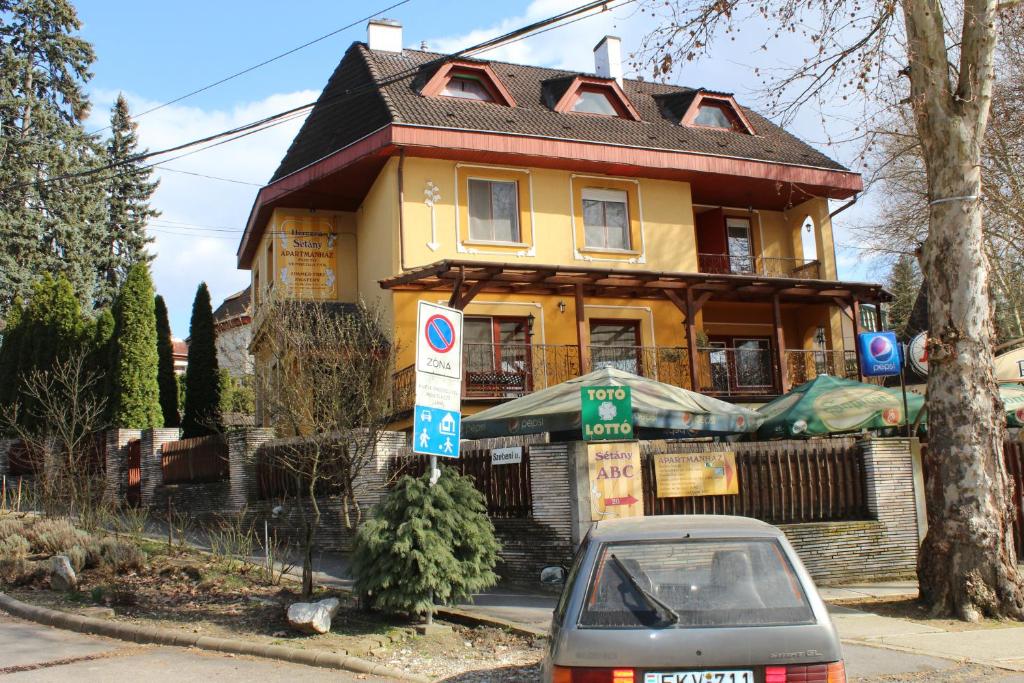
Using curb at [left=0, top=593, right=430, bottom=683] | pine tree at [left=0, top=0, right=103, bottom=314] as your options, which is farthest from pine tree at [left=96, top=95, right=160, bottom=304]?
curb at [left=0, top=593, right=430, bottom=683]

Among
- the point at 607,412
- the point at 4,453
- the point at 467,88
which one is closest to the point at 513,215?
the point at 467,88

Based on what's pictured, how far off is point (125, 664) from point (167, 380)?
20649mm

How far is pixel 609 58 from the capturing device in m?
27.3

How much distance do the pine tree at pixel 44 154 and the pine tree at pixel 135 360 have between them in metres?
11.5

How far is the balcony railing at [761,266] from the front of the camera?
980 inches

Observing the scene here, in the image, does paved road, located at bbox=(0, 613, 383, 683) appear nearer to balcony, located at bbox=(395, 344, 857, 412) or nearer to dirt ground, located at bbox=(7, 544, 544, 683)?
dirt ground, located at bbox=(7, 544, 544, 683)

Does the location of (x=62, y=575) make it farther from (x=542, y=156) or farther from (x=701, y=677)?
(x=542, y=156)

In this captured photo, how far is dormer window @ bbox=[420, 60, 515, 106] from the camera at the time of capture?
22609mm

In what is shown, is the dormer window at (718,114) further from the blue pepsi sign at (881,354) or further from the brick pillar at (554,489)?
the brick pillar at (554,489)

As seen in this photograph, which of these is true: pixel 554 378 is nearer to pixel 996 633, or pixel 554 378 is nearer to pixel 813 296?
pixel 813 296

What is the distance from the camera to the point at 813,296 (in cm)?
2264

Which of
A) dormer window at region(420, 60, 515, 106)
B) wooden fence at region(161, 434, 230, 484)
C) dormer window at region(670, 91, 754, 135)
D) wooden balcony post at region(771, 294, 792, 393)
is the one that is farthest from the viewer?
dormer window at region(670, 91, 754, 135)

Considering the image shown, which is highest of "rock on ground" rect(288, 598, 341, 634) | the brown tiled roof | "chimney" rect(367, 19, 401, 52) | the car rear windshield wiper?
"chimney" rect(367, 19, 401, 52)

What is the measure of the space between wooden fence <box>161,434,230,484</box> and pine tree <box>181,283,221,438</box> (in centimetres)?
564
